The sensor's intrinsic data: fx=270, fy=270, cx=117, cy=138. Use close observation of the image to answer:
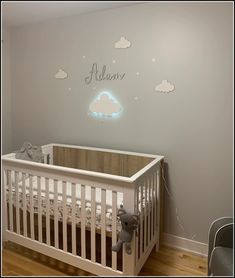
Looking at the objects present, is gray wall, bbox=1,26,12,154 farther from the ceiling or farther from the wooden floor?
the wooden floor

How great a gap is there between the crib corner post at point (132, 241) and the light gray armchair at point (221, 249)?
1.62 feet

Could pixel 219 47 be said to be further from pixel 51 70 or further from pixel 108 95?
pixel 51 70

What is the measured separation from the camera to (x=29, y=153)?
8.49 ft

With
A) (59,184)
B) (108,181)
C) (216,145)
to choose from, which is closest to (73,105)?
(59,184)

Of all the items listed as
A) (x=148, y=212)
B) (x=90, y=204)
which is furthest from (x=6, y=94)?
(x=148, y=212)

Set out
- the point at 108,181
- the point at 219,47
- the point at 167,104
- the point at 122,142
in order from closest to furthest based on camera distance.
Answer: the point at 108,181 → the point at 219,47 → the point at 167,104 → the point at 122,142

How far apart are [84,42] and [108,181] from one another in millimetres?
1580

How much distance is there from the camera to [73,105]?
2887 mm

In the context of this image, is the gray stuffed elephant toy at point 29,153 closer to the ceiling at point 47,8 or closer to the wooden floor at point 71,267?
the wooden floor at point 71,267

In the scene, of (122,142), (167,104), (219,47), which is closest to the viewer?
(219,47)

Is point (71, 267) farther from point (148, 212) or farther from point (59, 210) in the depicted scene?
point (148, 212)

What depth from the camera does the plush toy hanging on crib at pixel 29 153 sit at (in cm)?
254

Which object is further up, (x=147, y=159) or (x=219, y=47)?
(x=219, y=47)

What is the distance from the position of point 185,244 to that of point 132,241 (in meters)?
0.82
